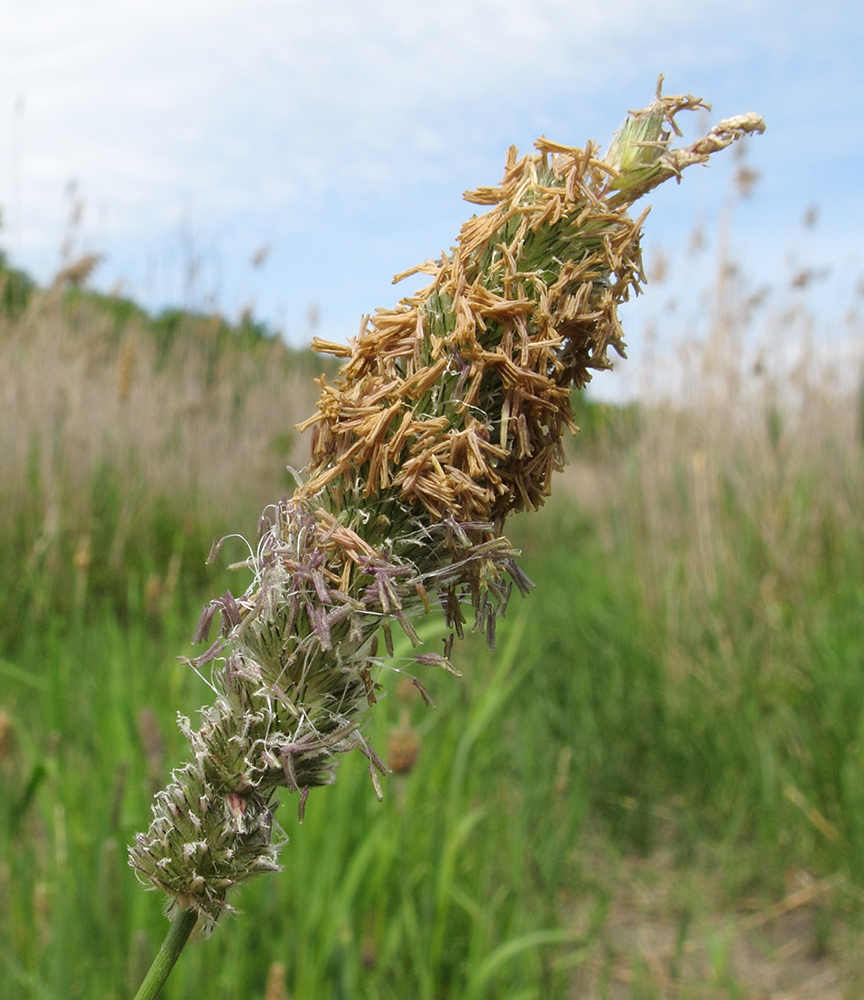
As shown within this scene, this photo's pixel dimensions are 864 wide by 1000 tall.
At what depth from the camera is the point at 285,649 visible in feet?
2.30

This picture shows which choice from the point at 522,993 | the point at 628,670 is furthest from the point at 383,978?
the point at 628,670

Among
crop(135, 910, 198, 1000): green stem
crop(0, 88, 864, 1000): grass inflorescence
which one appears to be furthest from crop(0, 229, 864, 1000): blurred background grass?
crop(135, 910, 198, 1000): green stem

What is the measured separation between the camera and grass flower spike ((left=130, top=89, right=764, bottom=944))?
2.21ft

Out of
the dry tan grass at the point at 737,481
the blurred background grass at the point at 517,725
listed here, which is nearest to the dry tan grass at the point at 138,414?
the blurred background grass at the point at 517,725

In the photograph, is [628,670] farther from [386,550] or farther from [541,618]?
[386,550]

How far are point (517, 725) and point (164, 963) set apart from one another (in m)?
4.37

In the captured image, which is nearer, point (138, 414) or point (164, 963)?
point (164, 963)

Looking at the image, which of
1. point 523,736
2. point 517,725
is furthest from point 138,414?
point 523,736

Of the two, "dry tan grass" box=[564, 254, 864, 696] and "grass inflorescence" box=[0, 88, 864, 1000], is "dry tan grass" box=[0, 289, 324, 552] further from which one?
"dry tan grass" box=[564, 254, 864, 696]

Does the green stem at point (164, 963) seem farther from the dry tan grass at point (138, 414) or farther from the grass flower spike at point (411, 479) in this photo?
the dry tan grass at point (138, 414)

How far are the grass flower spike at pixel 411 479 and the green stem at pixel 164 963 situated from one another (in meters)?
0.05

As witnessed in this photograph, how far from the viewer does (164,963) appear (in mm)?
565

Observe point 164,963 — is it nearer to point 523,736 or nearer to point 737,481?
point 523,736

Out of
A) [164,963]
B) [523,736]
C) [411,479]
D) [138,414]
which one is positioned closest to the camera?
[164,963]
